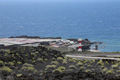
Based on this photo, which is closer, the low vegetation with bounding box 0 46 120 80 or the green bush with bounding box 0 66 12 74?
the low vegetation with bounding box 0 46 120 80

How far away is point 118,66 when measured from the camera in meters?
21.6

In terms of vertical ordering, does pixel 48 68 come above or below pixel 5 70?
below

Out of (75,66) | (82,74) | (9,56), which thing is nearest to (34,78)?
(82,74)

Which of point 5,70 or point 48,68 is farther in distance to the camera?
point 48,68

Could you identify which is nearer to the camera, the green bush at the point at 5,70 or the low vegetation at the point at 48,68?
the low vegetation at the point at 48,68

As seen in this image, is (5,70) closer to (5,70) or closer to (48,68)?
(5,70)

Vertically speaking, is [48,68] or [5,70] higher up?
[5,70]

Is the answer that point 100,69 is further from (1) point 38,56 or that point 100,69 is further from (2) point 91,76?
(1) point 38,56

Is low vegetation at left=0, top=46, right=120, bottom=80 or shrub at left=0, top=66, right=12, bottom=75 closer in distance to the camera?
low vegetation at left=0, top=46, right=120, bottom=80

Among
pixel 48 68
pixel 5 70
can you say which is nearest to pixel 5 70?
pixel 5 70

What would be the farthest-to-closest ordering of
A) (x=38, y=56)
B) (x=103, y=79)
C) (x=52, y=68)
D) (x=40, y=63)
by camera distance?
(x=38, y=56) → (x=40, y=63) → (x=52, y=68) → (x=103, y=79)

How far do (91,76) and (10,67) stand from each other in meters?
5.17

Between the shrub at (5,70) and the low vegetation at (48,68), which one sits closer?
the low vegetation at (48,68)

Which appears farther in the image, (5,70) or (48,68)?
(48,68)
